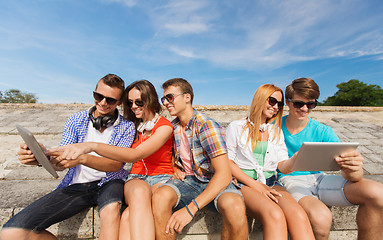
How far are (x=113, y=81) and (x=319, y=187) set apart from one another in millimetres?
2522

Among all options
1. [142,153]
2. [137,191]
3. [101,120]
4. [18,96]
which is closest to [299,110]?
[142,153]

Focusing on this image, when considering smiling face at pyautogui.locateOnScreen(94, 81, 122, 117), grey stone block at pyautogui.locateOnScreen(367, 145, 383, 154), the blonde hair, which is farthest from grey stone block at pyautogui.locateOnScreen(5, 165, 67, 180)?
grey stone block at pyautogui.locateOnScreen(367, 145, 383, 154)

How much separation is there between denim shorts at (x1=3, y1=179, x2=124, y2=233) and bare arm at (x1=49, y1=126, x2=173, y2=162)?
37 centimetres

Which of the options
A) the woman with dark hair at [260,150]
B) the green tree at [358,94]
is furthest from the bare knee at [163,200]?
the green tree at [358,94]

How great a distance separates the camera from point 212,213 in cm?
220

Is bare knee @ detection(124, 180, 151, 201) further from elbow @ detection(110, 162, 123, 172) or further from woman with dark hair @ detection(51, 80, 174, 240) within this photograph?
elbow @ detection(110, 162, 123, 172)

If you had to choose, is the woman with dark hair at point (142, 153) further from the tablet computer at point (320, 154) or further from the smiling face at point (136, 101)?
the tablet computer at point (320, 154)

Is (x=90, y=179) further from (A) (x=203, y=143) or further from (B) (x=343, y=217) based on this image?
(B) (x=343, y=217)

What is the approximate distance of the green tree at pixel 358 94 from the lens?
27.2 meters

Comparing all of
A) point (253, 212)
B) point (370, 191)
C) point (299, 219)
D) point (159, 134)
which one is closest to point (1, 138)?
point (159, 134)

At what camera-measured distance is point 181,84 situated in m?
2.38

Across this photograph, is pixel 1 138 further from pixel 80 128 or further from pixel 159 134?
pixel 159 134

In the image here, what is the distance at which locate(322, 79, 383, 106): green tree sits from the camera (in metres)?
27.2

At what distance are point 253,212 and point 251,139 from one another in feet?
2.61
